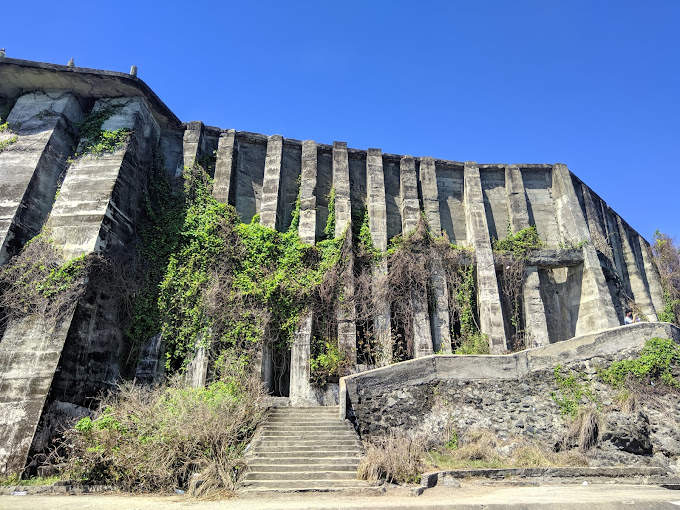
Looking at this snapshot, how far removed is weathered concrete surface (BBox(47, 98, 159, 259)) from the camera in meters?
12.3

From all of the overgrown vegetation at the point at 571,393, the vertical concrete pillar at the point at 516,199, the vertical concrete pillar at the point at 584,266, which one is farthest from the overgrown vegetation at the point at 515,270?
the overgrown vegetation at the point at 571,393

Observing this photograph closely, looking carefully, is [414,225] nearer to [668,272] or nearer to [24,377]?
[24,377]

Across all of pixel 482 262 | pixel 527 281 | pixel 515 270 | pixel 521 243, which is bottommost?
pixel 527 281

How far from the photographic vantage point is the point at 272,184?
52.2ft

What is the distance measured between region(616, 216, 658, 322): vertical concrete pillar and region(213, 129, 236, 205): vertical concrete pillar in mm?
16975

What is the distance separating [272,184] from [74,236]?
6159 mm

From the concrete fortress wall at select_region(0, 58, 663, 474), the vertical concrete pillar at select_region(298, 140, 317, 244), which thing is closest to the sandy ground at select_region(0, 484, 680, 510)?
the concrete fortress wall at select_region(0, 58, 663, 474)

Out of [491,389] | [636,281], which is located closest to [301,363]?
[491,389]

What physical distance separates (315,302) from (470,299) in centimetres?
527

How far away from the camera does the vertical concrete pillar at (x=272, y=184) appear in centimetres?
1527

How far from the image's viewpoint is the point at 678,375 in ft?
32.1

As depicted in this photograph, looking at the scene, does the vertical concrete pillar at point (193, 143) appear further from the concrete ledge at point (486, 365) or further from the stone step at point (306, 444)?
the stone step at point (306, 444)

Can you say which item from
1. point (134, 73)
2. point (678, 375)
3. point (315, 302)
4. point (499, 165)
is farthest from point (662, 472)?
point (134, 73)

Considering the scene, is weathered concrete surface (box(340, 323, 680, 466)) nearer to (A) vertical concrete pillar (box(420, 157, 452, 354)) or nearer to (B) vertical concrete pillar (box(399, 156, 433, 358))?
(B) vertical concrete pillar (box(399, 156, 433, 358))
